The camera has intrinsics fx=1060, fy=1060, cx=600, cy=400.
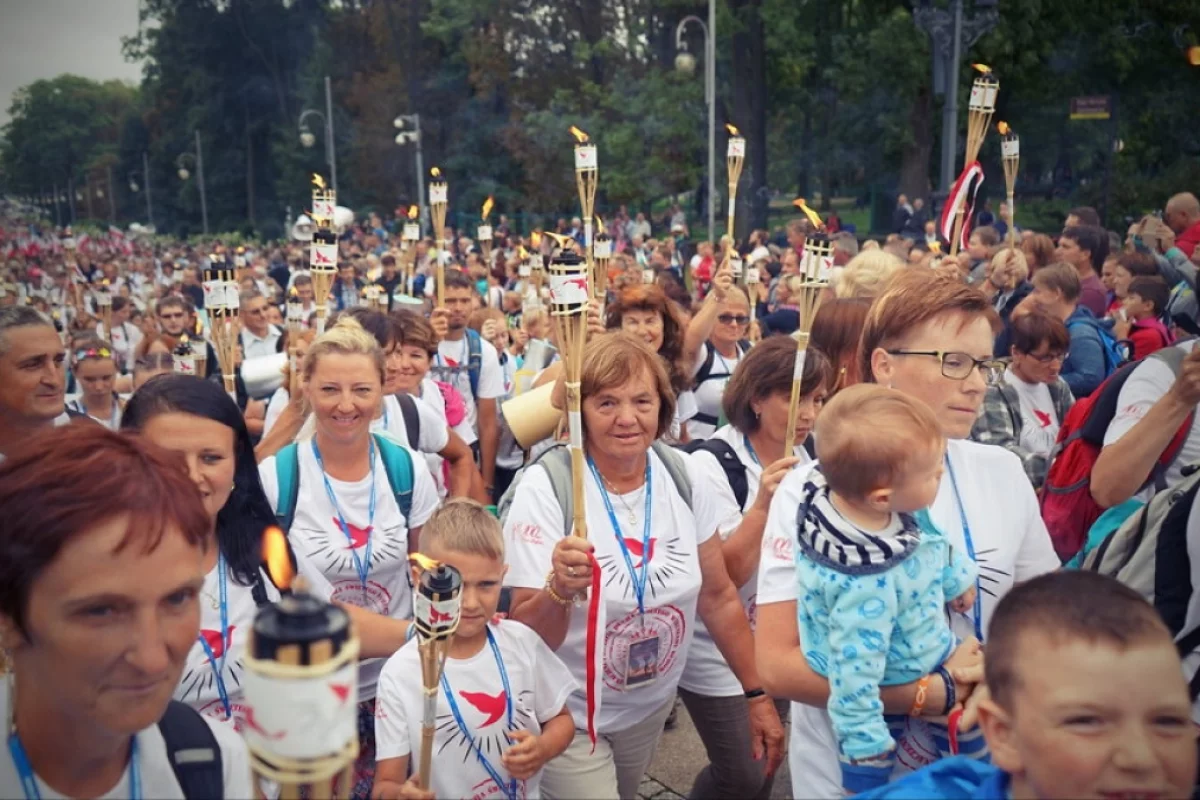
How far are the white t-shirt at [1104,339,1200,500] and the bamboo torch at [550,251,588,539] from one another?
5.88ft

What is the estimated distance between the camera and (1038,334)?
538 centimetres

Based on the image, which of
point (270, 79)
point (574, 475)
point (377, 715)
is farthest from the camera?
point (270, 79)

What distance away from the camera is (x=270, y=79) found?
5856 centimetres

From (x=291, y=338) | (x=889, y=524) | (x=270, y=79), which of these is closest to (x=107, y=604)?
(x=889, y=524)

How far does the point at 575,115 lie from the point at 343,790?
35741 mm

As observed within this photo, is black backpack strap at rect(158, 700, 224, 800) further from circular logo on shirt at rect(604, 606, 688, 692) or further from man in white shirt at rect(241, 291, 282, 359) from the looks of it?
man in white shirt at rect(241, 291, 282, 359)

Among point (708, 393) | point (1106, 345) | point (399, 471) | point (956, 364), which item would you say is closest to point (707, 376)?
point (708, 393)

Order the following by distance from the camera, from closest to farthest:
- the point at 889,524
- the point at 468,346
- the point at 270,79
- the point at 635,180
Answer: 1. the point at 889,524
2. the point at 468,346
3. the point at 635,180
4. the point at 270,79

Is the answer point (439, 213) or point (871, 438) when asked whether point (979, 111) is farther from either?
point (439, 213)

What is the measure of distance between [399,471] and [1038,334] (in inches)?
131

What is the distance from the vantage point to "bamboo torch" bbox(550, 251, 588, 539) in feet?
10.6

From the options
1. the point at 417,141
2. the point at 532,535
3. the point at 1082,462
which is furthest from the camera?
the point at 417,141

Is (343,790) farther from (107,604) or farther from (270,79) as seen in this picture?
(270,79)

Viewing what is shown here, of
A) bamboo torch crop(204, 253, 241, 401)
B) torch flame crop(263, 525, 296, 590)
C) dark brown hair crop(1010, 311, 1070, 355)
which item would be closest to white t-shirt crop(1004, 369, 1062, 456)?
dark brown hair crop(1010, 311, 1070, 355)
